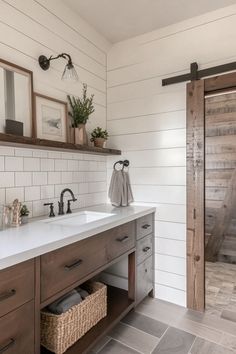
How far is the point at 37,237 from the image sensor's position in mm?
1232

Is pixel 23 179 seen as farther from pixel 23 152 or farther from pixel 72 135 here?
pixel 72 135

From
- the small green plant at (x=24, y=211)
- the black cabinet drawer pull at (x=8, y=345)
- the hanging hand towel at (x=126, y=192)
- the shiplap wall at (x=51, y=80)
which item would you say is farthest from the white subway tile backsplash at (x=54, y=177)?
the black cabinet drawer pull at (x=8, y=345)

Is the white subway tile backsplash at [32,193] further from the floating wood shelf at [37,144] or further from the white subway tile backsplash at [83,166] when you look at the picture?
the white subway tile backsplash at [83,166]

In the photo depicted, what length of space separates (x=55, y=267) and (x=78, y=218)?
79cm

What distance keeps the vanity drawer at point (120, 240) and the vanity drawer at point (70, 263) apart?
0.08 meters

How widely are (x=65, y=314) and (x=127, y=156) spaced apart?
60.0 inches

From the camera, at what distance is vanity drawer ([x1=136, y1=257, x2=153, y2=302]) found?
202 centimetres

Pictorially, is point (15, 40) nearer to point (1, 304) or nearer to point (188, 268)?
point (1, 304)

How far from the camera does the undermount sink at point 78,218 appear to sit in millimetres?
1771

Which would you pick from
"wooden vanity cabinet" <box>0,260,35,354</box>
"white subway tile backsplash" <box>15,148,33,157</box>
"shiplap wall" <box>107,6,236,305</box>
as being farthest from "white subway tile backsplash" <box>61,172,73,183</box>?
"wooden vanity cabinet" <box>0,260,35,354</box>

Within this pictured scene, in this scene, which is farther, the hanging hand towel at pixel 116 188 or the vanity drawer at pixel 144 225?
the hanging hand towel at pixel 116 188

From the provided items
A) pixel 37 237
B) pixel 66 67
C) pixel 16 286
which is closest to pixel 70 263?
pixel 37 237

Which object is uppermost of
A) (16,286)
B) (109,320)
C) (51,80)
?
(51,80)

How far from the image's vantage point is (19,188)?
5.50ft
